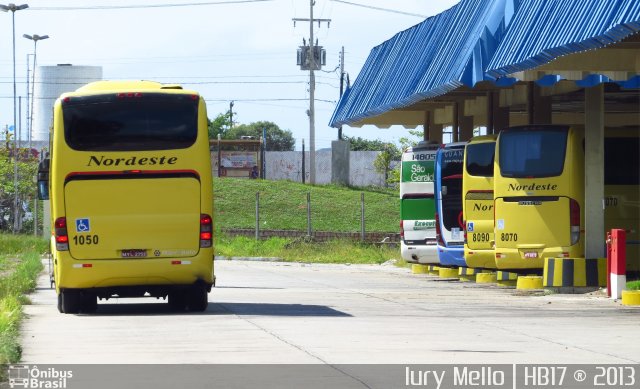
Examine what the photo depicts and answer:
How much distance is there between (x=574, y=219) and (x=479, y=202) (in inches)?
149

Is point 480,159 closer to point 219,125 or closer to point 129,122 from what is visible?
point 129,122

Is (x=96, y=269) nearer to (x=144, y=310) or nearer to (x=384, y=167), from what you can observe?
(x=144, y=310)

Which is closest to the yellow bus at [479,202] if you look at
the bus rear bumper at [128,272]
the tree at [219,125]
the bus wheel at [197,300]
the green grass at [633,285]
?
the green grass at [633,285]

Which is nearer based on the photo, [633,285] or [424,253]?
[633,285]

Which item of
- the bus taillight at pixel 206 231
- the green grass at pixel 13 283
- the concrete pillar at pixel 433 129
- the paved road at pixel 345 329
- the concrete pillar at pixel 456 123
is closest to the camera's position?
the green grass at pixel 13 283

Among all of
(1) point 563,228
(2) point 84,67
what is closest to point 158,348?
(1) point 563,228

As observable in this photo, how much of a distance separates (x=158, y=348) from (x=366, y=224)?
50134 mm

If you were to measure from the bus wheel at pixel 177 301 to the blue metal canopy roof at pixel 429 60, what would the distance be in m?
9.58

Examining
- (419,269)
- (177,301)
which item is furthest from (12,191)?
(177,301)

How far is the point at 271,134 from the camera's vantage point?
16838 centimetres

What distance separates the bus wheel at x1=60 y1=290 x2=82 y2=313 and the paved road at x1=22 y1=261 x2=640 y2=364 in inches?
8.1

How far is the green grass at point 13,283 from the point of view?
14398 mm

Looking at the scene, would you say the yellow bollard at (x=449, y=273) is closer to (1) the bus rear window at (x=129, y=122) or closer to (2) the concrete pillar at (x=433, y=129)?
(2) the concrete pillar at (x=433, y=129)

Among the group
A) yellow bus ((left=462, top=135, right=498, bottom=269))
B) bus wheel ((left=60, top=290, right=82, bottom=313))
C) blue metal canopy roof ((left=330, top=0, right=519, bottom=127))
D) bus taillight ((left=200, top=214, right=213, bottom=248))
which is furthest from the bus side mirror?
yellow bus ((left=462, top=135, right=498, bottom=269))
